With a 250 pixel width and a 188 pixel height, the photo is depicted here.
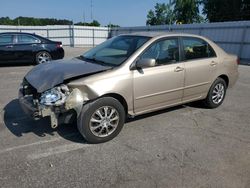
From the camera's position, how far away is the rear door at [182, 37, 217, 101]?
16.6 ft

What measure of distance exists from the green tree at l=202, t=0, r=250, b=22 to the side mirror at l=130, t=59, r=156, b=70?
132 feet

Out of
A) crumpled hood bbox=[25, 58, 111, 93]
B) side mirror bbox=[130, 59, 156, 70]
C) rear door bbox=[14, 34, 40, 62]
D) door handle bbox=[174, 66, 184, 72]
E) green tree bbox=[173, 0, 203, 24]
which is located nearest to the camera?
crumpled hood bbox=[25, 58, 111, 93]

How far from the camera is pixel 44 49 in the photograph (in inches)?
461

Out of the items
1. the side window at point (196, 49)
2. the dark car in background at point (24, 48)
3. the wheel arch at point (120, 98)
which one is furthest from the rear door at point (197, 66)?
the dark car in background at point (24, 48)

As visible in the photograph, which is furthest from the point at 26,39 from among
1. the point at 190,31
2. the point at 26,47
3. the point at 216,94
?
the point at 190,31

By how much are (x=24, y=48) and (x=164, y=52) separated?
8281 millimetres

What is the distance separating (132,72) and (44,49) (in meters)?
8.50

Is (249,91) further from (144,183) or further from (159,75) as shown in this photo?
(144,183)

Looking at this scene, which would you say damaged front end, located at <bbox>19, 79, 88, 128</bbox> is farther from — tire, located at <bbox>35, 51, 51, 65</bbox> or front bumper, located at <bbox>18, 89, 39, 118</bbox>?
tire, located at <bbox>35, 51, 51, 65</bbox>

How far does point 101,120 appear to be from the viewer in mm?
4012

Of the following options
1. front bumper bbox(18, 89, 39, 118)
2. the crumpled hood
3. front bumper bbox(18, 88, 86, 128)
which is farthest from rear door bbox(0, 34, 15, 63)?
front bumper bbox(18, 88, 86, 128)

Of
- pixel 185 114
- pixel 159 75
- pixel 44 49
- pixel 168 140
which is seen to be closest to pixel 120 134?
pixel 168 140

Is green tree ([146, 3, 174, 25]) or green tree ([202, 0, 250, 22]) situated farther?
green tree ([146, 3, 174, 25])

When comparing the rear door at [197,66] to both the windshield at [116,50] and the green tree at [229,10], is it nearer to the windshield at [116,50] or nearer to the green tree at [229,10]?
the windshield at [116,50]
